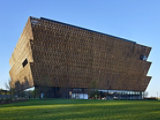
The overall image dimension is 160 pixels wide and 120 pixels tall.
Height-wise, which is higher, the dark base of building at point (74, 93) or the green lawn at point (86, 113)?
the green lawn at point (86, 113)

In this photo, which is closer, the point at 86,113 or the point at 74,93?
the point at 86,113

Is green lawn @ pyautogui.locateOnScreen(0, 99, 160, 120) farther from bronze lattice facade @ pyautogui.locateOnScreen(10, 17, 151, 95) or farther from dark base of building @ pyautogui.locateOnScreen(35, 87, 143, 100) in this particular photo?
dark base of building @ pyautogui.locateOnScreen(35, 87, 143, 100)

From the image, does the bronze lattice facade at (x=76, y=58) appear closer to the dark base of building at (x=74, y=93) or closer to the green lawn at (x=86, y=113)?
the dark base of building at (x=74, y=93)

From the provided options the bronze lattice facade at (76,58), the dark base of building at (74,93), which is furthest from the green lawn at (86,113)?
the dark base of building at (74,93)

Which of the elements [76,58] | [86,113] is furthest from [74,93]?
[86,113]

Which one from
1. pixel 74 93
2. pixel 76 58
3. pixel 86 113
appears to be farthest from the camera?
pixel 74 93

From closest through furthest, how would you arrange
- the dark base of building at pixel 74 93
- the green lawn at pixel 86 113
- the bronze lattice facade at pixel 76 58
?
the green lawn at pixel 86 113
the bronze lattice facade at pixel 76 58
the dark base of building at pixel 74 93

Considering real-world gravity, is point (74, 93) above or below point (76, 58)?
below

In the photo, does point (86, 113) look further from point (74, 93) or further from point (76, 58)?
point (74, 93)

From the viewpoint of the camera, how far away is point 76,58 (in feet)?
222

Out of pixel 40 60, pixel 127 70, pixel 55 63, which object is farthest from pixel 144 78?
pixel 40 60

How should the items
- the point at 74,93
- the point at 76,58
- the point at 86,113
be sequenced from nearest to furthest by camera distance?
the point at 86,113 → the point at 76,58 → the point at 74,93

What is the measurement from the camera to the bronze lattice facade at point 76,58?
196 ft

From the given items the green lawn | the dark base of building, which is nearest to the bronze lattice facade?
the dark base of building
